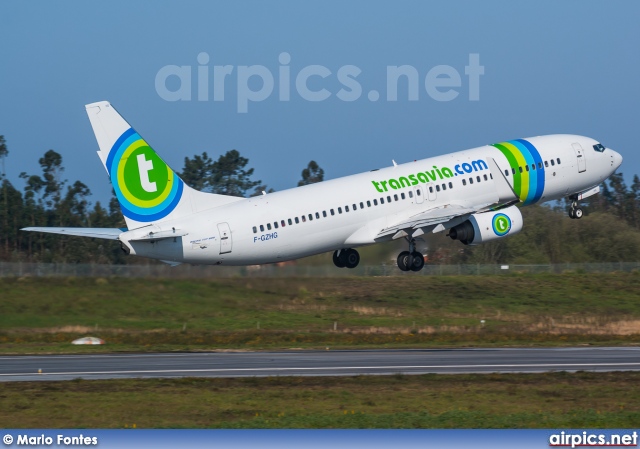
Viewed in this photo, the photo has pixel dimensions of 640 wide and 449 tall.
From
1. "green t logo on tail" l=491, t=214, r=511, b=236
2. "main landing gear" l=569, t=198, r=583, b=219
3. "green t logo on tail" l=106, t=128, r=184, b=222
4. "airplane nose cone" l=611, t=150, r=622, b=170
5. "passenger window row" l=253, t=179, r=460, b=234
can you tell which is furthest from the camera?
"airplane nose cone" l=611, t=150, r=622, b=170

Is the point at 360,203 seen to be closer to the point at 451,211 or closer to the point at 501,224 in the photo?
the point at 451,211

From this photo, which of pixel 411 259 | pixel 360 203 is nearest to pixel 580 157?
pixel 411 259

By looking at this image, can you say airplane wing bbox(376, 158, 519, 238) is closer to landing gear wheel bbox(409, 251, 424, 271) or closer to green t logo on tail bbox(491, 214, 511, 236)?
green t logo on tail bbox(491, 214, 511, 236)

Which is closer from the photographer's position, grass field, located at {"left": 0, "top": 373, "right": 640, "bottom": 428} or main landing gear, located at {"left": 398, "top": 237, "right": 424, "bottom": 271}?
grass field, located at {"left": 0, "top": 373, "right": 640, "bottom": 428}

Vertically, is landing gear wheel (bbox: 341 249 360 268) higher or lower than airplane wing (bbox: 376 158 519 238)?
lower

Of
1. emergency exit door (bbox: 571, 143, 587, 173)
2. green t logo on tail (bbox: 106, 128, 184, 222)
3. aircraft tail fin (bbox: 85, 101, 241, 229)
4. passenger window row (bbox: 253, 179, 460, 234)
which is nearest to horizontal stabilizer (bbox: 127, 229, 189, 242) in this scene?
aircraft tail fin (bbox: 85, 101, 241, 229)

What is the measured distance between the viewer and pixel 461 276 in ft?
304

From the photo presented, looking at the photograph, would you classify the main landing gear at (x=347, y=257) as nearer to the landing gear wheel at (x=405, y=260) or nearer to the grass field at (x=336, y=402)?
the landing gear wheel at (x=405, y=260)

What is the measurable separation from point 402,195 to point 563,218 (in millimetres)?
58567

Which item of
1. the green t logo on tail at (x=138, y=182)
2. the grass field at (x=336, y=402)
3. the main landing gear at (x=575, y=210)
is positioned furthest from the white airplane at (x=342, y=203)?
the grass field at (x=336, y=402)

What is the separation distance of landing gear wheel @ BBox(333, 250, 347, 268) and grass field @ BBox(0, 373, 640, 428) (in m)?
19.8

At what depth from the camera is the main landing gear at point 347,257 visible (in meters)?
58.9

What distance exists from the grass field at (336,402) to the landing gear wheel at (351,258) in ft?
64.4

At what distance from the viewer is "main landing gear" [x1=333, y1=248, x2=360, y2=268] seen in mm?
58906
